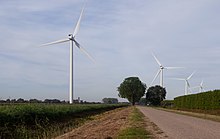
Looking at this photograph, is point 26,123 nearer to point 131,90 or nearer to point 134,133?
point 134,133

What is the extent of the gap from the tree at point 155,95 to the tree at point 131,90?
6.49m

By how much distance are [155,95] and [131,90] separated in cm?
1457

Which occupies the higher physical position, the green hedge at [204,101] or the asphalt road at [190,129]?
the green hedge at [204,101]

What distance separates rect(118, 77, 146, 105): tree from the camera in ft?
608

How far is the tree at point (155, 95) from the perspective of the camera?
173125 millimetres

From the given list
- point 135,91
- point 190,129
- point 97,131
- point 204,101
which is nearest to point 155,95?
point 135,91

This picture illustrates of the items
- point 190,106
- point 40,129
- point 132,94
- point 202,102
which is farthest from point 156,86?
point 40,129

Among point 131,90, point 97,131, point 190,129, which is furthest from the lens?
point 131,90

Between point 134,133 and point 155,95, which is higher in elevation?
point 155,95

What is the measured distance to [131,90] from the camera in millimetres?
185250

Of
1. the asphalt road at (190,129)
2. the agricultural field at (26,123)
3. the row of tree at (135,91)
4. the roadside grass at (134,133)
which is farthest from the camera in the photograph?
the row of tree at (135,91)

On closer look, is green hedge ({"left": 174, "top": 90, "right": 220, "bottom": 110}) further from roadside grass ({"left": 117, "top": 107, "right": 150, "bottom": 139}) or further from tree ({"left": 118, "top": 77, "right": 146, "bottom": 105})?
tree ({"left": 118, "top": 77, "right": 146, "bottom": 105})

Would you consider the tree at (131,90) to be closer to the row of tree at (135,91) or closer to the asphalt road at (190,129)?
the row of tree at (135,91)

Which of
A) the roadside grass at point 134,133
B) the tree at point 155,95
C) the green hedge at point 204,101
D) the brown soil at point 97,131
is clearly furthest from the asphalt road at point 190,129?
the tree at point 155,95
